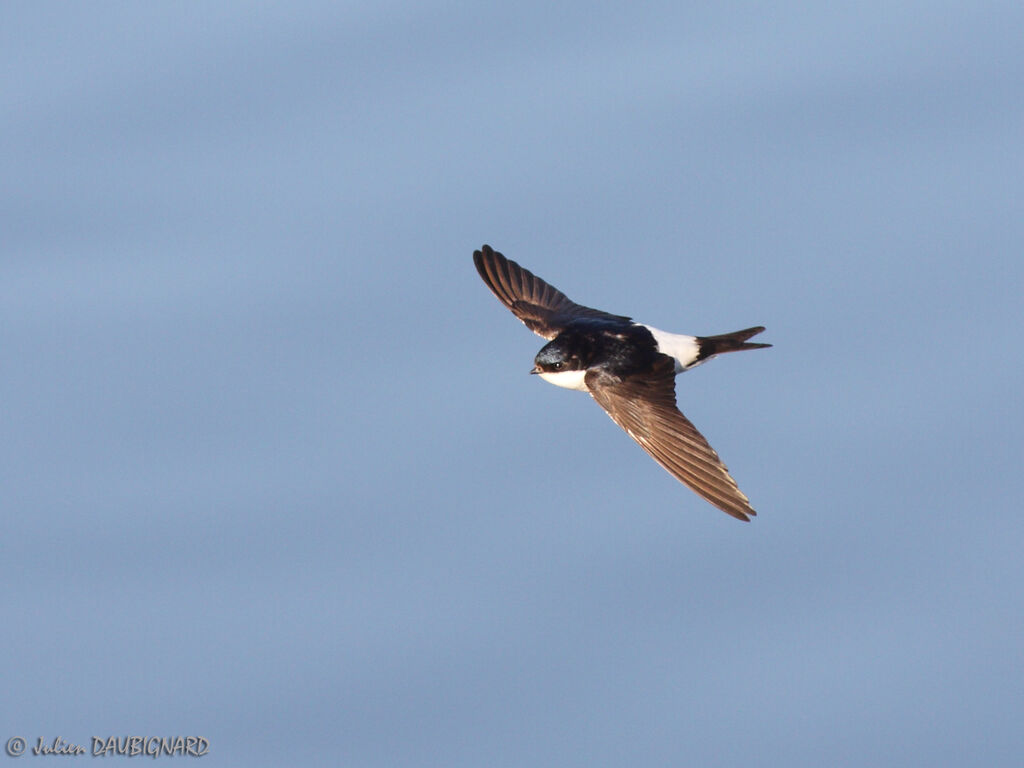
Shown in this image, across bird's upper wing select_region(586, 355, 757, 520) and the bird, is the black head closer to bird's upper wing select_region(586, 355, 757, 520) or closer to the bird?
the bird

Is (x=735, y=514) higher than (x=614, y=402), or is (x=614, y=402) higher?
(x=614, y=402)

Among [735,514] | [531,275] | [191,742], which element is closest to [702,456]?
[735,514]

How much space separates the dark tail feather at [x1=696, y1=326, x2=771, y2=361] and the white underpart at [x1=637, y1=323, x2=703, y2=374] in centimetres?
3

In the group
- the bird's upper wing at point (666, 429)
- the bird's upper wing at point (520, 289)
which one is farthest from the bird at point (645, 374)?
the bird's upper wing at point (520, 289)

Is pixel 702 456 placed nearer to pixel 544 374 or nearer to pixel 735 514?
pixel 735 514

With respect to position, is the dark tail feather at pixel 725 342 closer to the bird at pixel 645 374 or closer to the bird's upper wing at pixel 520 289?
the bird at pixel 645 374

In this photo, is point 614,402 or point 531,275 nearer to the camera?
point 614,402

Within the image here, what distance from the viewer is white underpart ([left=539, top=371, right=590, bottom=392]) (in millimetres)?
A: 8875

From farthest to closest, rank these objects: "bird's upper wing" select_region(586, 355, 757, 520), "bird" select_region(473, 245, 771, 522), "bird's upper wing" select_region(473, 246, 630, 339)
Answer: "bird's upper wing" select_region(473, 246, 630, 339) < "bird" select_region(473, 245, 771, 522) < "bird's upper wing" select_region(586, 355, 757, 520)

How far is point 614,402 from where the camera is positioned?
8.60 metres

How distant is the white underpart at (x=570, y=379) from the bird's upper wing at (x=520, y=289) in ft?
3.02

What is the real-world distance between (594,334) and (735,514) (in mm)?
1643

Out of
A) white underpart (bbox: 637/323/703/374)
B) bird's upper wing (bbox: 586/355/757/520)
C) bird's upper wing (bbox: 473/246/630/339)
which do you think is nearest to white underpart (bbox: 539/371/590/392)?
bird's upper wing (bbox: 586/355/757/520)

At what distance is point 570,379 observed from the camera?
8945mm
